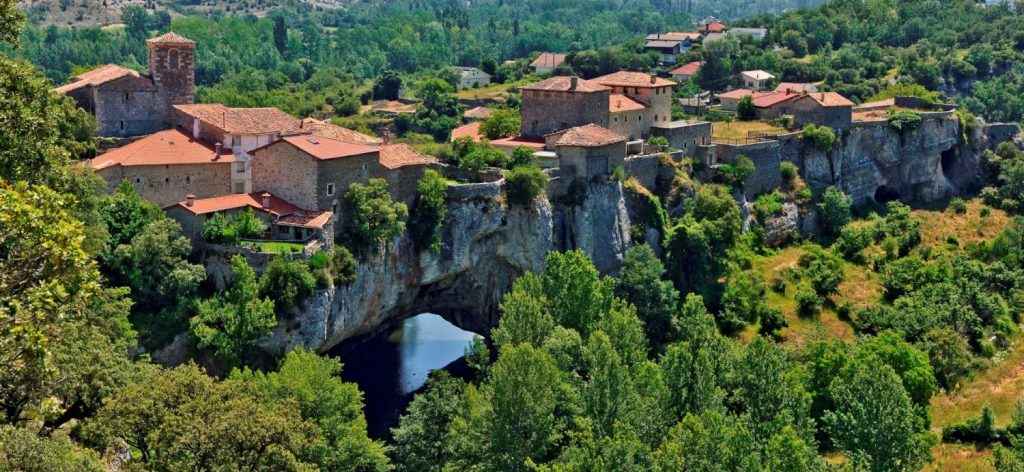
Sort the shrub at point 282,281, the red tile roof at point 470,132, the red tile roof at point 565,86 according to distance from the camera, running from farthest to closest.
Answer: the red tile roof at point 470,132, the red tile roof at point 565,86, the shrub at point 282,281

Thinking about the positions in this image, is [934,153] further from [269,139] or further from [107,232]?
[107,232]

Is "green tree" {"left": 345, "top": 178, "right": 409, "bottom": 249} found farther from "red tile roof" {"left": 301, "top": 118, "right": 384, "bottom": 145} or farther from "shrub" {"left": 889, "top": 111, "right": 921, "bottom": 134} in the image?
"shrub" {"left": 889, "top": 111, "right": 921, "bottom": 134}

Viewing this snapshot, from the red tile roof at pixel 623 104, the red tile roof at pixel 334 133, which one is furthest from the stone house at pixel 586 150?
the red tile roof at pixel 334 133

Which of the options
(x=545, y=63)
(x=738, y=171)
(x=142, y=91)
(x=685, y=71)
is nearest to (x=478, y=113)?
(x=738, y=171)

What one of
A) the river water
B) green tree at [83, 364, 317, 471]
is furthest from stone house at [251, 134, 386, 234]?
green tree at [83, 364, 317, 471]

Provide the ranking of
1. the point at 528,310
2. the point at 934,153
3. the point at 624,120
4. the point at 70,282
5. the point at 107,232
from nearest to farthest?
the point at 70,282, the point at 107,232, the point at 528,310, the point at 624,120, the point at 934,153

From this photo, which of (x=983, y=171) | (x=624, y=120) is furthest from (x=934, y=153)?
(x=624, y=120)

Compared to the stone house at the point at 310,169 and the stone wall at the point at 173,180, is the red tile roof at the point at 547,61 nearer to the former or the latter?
the stone house at the point at 310,169
